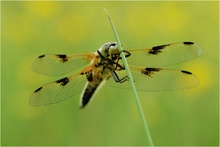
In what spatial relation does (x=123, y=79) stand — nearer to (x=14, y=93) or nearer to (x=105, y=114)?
(x=105, y=114)

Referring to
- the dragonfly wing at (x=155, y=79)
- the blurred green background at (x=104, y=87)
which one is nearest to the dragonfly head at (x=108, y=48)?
the dragonfly wing at (x=155, y=79)

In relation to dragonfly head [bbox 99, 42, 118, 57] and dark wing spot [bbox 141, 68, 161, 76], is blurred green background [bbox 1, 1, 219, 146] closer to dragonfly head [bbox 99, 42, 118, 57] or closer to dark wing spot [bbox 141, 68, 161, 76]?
dark wing spot [bbox 141, 68, 161, 76]

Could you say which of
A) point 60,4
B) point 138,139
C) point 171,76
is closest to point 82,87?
point 171,76

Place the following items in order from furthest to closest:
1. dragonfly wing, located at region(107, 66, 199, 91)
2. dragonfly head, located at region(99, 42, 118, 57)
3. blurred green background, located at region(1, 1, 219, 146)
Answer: blurred green background, located at region(1, 1, 219, 146) < dragonfly wing, located at region(107, 66, 199, 91) < dragonfly head, located at region(99, 42, 118, 57)

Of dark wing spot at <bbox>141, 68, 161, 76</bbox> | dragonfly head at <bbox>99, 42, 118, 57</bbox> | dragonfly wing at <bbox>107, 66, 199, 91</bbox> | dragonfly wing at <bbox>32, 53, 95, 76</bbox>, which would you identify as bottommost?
dragonfly wing at <bbox>107, 66, 199, 91</bbox>

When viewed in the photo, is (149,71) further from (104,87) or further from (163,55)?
(104,87)

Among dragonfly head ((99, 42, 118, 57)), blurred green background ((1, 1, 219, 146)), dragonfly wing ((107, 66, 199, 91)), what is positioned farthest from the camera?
blurred green background ((1, 1, 219, 146))

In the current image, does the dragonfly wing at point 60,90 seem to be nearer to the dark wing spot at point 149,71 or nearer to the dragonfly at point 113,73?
the dragonfly at point 113,73

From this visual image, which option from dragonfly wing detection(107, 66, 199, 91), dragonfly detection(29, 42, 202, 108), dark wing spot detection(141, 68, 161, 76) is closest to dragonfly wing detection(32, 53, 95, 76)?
dragonfly detection(29, 42, 202, 108)
